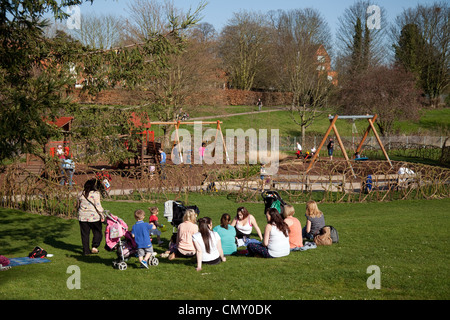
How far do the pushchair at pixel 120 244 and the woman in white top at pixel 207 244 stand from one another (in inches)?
40.2

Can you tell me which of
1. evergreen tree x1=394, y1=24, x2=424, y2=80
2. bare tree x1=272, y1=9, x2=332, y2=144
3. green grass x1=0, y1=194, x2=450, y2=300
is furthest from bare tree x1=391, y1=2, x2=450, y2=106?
green grass x1=0, y1=194, x2=450, y2=300

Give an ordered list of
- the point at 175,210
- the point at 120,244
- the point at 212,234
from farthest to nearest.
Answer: the point at 175,210, the point at 120,244, the point at 212,234

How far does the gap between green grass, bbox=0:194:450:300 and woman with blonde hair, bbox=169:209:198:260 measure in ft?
0.61

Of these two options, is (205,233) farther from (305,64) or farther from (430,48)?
(430,48)

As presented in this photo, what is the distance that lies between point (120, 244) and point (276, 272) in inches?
121

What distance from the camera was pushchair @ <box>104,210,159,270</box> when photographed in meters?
9.09

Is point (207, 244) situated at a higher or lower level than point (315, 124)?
lower

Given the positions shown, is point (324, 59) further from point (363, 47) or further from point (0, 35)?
point (0, 35)

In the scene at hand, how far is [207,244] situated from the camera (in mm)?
8750

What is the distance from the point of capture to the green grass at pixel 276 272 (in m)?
7.05

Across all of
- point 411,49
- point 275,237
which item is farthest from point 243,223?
point 411,49

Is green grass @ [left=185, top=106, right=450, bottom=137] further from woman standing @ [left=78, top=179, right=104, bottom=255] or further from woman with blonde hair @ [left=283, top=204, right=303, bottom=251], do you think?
woman with blonde hair @ [left=283, top=204, right=303, bottom=251]

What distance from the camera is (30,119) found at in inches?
330

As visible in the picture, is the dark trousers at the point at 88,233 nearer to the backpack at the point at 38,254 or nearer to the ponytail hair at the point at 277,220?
the backpack at the point at 38,254
